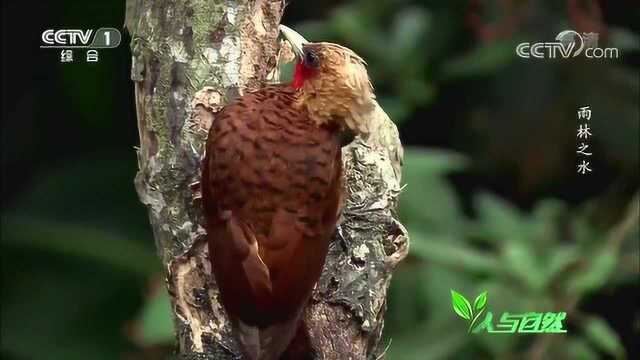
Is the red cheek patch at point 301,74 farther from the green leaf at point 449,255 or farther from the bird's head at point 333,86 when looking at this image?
the green leaf at point 449,255

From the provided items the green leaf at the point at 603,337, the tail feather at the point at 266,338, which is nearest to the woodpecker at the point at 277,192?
the tail feather at the point at 266,338

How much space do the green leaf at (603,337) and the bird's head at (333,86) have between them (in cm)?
117

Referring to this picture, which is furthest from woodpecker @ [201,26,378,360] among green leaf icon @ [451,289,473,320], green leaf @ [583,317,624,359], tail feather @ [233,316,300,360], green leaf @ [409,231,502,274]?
green leaf @ [583,317,624,359]

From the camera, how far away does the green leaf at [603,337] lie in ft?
8.70

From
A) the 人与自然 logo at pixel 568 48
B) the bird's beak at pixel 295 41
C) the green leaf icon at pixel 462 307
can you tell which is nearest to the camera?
the bird's beak at pixel 295 41

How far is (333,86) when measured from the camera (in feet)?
5.61

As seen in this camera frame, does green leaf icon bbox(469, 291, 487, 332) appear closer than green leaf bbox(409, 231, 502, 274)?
Yes

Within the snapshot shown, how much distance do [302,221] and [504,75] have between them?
4.57 ft

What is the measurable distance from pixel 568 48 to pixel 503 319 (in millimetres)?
664

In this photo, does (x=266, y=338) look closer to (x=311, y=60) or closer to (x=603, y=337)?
(x=311, y=60)

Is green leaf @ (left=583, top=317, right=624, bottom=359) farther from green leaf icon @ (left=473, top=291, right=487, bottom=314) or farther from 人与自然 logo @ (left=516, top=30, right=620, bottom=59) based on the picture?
人与自然 logo @ (left=516, top=30, right=620, bottom=59)

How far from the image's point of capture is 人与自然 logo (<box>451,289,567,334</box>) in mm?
2332

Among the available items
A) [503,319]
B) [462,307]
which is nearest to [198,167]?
[462,307]

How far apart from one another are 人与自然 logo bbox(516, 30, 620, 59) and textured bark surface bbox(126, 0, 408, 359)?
3.07 feet
